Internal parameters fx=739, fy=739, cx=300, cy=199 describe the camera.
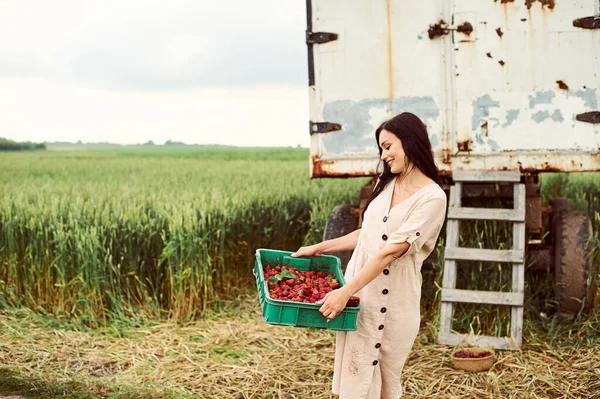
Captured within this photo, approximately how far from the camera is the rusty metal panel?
21.0 ft

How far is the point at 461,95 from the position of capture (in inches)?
258

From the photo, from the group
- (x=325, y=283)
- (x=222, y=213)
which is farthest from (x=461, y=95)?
(x=325, y=283)

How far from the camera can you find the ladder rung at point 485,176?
20.8 ft

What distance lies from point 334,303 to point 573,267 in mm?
3780

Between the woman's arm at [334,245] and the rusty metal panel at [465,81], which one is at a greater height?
the rusty metal panel at [465,81]

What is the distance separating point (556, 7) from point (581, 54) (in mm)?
460

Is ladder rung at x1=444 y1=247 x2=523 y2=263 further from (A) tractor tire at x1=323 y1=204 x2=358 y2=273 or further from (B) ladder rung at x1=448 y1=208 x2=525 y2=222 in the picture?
(A) tractor tire at x1=323 y1=204 x2=358 y2=273

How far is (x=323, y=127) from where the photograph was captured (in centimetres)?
676

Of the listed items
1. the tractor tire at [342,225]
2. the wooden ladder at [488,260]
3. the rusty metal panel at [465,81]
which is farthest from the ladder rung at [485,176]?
the tractor tire at [342,225]

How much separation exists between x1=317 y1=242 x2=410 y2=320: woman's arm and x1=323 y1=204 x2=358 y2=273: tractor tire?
11.8 ft

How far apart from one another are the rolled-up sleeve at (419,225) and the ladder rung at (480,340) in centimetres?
266

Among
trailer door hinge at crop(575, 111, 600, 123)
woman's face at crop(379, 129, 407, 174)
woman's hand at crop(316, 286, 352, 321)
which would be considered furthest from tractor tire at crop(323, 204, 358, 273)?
woman's hand at crop(316, 286, 352, 321)

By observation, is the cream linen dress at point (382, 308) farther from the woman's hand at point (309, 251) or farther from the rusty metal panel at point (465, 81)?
the rusty metal panel at point (465, 81)

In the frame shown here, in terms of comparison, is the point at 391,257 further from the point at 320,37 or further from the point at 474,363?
the point at 320,37
